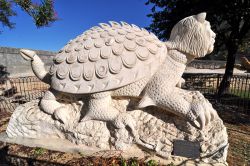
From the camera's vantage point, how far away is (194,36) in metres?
2.32

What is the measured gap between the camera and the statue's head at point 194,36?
228 cm

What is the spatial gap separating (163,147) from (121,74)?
3.28ft

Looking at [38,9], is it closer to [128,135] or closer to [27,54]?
[27,54]

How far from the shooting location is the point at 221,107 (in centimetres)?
557

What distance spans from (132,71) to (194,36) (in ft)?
2.72

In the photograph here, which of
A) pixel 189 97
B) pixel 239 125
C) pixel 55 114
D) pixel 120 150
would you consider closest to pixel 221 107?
pixel 239 125

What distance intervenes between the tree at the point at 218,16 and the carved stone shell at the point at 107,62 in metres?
3.37

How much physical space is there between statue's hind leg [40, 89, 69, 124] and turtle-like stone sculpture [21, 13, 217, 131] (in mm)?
13

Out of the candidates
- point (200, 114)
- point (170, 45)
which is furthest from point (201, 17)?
point (200, 114)

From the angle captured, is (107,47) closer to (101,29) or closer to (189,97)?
(101,29)

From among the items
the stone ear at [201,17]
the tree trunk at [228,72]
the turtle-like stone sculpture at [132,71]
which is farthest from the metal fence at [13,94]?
the tree trunk at [228,72]

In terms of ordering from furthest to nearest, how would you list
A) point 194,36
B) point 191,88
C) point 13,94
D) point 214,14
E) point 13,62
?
point 13,62 < point 13,94 < point 191,88 < point 214,14 < point 194,36

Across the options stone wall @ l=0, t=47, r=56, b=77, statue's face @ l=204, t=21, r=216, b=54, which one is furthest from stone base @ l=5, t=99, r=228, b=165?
stone wall @ l=0, t=47, r=56, b=77

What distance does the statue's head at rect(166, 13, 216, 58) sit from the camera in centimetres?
228
